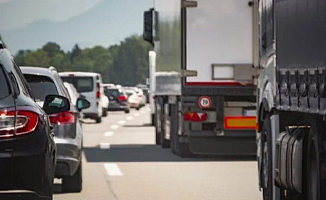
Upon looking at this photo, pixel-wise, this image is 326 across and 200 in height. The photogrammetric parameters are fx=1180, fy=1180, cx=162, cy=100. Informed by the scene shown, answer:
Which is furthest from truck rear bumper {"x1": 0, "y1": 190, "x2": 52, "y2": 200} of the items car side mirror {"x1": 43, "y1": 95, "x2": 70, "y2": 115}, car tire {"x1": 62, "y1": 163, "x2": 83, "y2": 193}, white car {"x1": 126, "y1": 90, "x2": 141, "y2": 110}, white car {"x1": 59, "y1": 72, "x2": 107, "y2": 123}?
white car {"x1": 126, "y1": 90, "x2": 141, "y2": 110}

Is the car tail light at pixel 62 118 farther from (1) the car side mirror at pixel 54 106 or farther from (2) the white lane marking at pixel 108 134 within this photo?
(2) the white lane marking at pixel 108 134

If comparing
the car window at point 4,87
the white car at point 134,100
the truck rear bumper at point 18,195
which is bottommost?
the white car at point 134,100

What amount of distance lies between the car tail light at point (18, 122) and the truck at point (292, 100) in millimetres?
1988

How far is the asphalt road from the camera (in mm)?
13711

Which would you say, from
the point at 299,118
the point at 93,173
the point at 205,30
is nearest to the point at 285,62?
the point at 299,118

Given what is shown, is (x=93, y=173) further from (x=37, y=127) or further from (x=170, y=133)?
(x=37, y=127)

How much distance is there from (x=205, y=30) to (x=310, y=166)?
398 inches

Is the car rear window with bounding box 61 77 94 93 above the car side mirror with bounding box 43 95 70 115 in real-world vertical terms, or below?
below

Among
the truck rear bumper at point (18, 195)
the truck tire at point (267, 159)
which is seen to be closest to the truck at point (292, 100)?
the truck tire at point (267, 159)

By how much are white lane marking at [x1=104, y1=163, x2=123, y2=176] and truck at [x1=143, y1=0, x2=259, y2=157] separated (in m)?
1.43

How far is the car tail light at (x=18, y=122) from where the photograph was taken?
25.5ft

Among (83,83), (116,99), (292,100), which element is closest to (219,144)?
(292,100)

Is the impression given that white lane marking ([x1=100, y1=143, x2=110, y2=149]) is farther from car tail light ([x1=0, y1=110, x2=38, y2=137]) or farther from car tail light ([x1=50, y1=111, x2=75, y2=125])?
car tail light ([x1=0, y1=110, x2=38, y2=137])

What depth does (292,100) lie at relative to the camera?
31.8ft
